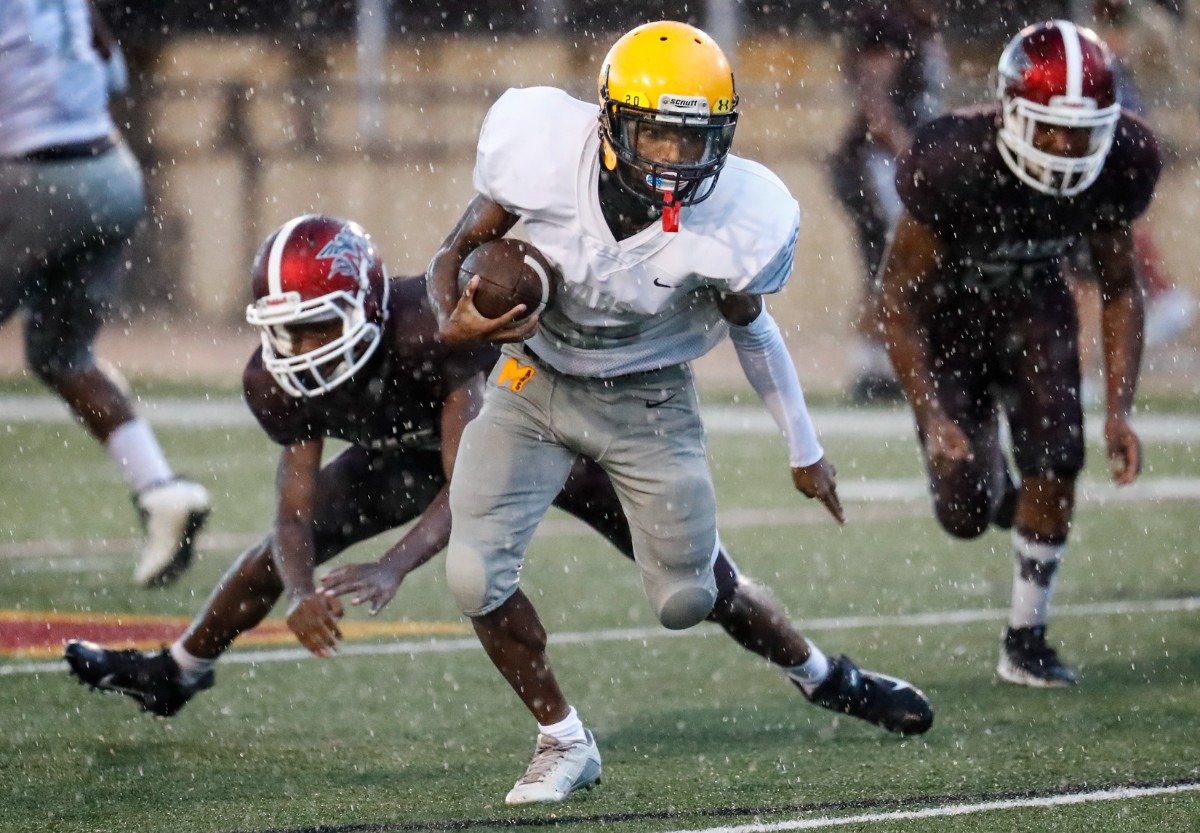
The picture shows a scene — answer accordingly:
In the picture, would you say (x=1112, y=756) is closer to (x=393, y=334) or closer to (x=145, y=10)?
(x=393, y=334)

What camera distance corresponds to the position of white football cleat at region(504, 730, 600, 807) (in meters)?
3.94

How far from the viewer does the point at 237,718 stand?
4852 millimetres

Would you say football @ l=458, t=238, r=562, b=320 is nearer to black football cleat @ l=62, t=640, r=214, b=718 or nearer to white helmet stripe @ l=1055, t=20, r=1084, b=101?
black football cleat @ l=62, t=640, r=214, b=718

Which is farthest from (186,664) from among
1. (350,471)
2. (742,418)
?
(742,418)

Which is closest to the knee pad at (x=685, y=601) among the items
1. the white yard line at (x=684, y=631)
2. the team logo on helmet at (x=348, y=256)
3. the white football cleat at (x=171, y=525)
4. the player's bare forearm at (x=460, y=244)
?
the player's bare forearm at (x=460, y=244)

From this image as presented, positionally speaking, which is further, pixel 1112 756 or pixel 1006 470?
pixel 1006 470

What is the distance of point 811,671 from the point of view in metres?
4.56

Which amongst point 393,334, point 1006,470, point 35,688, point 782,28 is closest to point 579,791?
point 393,334

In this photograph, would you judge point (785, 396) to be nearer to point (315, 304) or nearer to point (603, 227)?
point (603, 227)

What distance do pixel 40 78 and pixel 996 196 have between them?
2985 millimetres

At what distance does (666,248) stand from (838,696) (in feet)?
4.20

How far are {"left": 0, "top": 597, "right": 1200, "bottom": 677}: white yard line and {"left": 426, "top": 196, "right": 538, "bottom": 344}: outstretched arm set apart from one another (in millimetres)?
1829

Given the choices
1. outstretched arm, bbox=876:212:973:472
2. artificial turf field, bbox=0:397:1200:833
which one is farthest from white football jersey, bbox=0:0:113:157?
outstretched arm, bbox=876:212:973:472

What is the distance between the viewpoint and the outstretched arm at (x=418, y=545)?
392 cm
